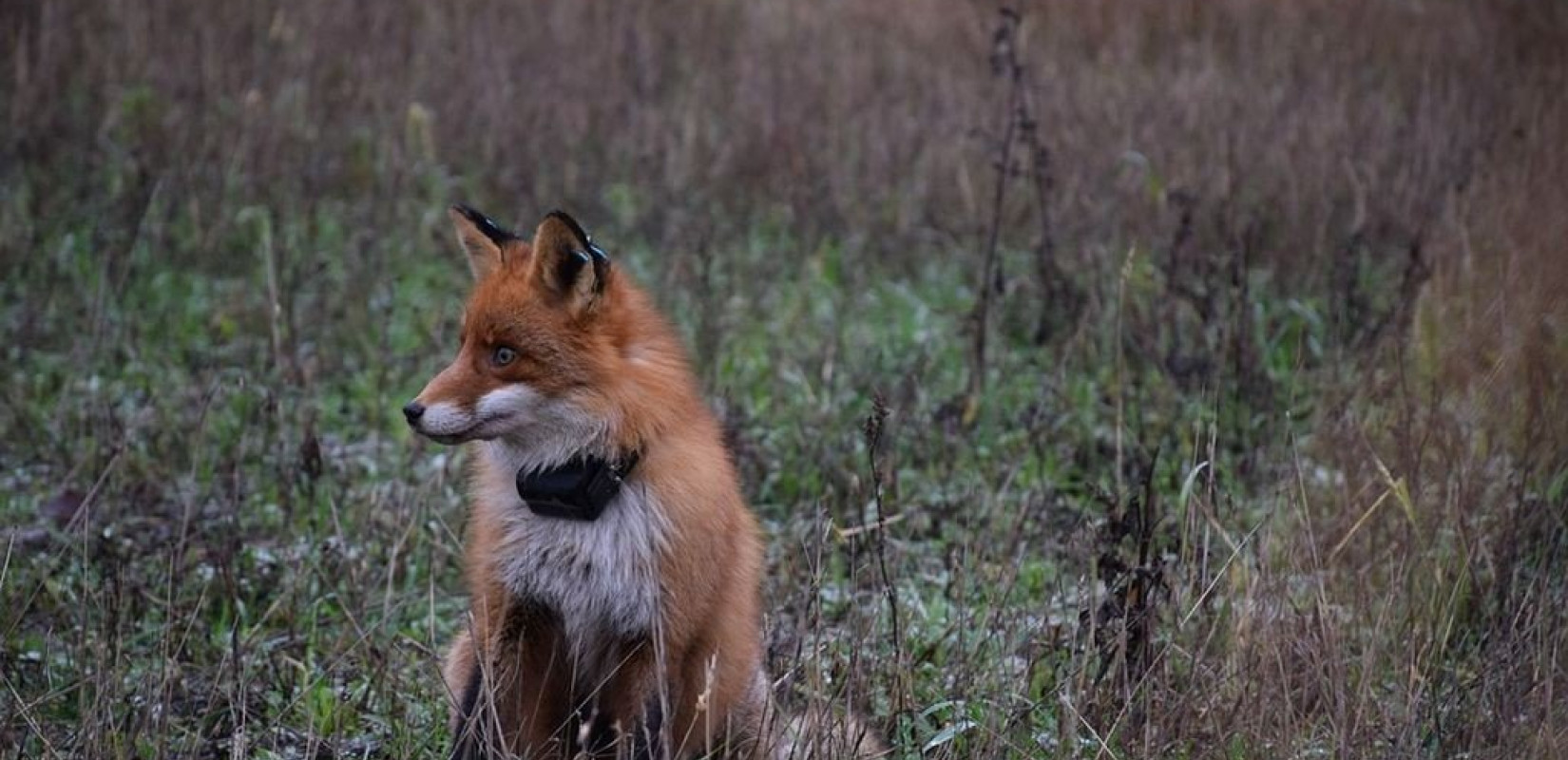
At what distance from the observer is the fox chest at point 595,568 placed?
4387mm

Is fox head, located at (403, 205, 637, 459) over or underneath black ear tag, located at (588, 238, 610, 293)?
underneath

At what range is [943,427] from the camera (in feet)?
24.7

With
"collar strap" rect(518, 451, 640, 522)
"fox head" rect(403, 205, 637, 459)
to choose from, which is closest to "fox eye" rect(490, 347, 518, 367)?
"fox head" rect(403, 205, 637, 459)

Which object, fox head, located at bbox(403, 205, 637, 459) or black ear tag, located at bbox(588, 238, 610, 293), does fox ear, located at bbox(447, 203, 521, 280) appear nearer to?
fox head, located at bbox(403, 205, 637, 459)

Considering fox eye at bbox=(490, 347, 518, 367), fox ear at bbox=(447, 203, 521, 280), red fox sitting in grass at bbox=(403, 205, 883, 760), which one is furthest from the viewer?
fox ear at bbox=(447, 203, 521, 280)

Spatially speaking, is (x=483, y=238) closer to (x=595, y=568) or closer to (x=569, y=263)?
(x=569, y=263)

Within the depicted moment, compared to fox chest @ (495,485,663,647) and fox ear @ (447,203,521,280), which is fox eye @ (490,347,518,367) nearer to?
fox ear @ (447,203,521,280)

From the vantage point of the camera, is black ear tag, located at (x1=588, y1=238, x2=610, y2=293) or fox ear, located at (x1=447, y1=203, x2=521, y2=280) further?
fox ear, located at (x1=447, y1=203, x2=521, y2=280)

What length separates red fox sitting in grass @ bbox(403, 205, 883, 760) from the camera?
437 centimetres

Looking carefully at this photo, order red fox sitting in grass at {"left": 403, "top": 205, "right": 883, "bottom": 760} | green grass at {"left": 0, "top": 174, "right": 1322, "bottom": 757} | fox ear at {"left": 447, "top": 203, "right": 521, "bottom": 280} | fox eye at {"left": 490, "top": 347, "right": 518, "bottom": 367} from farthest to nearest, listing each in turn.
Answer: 1. green grass at {"left": 0, "top": 174, "right": 1322, "bottom": 757}
2. fox ear at {"left": 447, "top": 203, "right": 521, "bottom": 280}
3. fox eye at {"left": 490, "top": 347, "right": 518, "bottom": 367}
4. red fox sitting in grass at {"left": 403, "top": 205, "right": 883, "bottom": 760}

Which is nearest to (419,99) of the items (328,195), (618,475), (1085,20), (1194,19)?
(328,195)

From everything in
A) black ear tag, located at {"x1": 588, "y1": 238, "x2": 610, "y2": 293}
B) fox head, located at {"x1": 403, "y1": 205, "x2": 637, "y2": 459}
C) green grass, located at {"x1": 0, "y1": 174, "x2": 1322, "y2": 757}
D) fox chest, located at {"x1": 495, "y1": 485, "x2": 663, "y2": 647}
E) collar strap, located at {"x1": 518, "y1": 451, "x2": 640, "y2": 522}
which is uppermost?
black ear tag, located at {"x1": 588, "y1": 238, "x2": 610, "y2": 293}

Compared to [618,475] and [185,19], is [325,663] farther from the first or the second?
[185,19]

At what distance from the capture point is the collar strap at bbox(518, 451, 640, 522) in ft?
14.6
